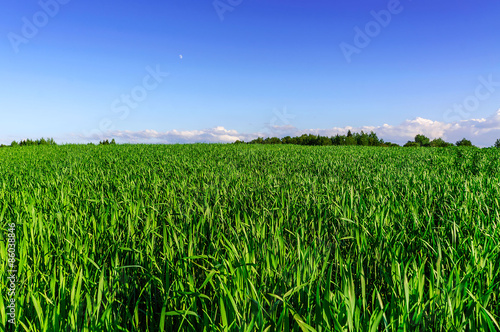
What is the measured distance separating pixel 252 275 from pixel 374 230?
1374 millimetres

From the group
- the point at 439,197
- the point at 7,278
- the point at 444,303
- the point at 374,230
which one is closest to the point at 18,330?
the point at 7,278

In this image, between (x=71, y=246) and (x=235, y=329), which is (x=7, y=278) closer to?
(x=71, y=246)

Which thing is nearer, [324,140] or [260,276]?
[260,276]

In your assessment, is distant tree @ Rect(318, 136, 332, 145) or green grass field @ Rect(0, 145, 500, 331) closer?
green grass field @ Rect(0, 145, 500, 331)

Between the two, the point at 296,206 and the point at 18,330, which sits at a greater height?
the point at 296,206

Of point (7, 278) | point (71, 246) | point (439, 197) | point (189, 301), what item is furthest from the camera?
point (439, 197)

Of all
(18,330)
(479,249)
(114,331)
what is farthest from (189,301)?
(479,249)

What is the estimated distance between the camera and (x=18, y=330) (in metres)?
1.38

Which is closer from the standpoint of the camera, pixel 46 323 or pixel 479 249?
pixel 46 323

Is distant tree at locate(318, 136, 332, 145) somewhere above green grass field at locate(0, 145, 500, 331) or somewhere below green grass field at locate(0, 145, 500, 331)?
above

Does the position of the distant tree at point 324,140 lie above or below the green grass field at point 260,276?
above

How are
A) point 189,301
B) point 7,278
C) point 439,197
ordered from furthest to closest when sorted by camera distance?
point 439,197 → point 7,278 → point 189,301

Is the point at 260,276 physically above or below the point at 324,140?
below

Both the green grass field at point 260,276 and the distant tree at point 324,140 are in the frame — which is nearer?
the green grass field at point 260,276
